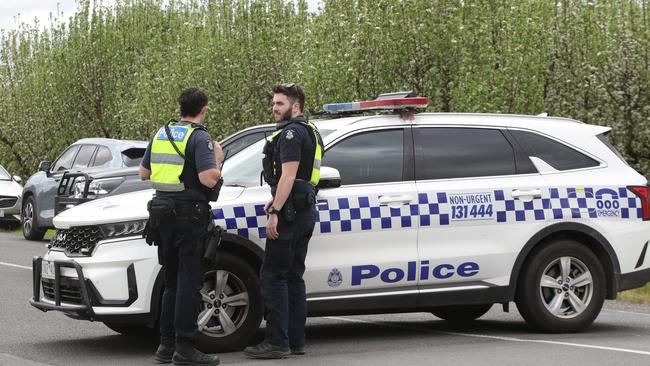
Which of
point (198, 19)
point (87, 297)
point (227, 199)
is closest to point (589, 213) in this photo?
point (227, 199)

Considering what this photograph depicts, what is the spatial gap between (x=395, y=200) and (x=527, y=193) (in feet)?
3.63

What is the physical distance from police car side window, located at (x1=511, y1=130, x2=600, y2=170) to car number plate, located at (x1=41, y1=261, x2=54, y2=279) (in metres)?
3.63

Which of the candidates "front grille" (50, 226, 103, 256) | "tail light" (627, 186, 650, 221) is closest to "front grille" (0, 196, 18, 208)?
"front grille" (50, 226, 103, 256)

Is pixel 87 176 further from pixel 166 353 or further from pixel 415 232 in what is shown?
pixel 166 353

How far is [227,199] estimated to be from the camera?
8.97m

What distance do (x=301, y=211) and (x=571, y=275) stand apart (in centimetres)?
251

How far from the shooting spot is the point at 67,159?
19.6 m

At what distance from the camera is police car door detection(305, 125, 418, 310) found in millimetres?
9117

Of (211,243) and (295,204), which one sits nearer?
(211,243)

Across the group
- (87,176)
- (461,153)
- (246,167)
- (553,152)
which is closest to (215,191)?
(246,167)

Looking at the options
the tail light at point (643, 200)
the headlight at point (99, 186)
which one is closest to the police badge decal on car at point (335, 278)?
the tail light at point (643, 200)

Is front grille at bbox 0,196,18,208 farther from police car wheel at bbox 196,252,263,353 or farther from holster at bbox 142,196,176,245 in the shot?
holster at bbox 142,196,176,245

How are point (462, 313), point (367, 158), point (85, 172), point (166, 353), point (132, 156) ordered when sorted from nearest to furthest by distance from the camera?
point (166, 353) → point (367, 158) → point (462, 313) → point (85, 172) → point (132, 156)

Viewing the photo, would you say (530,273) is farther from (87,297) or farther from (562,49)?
(562,49)
